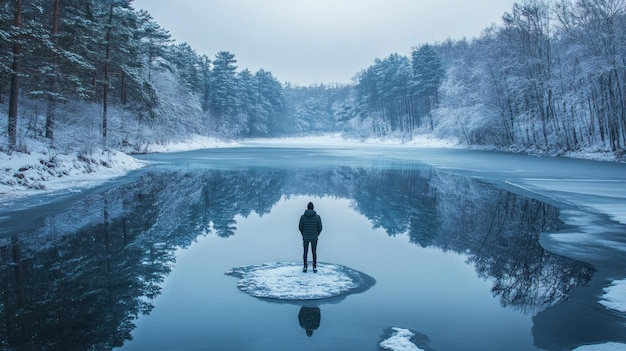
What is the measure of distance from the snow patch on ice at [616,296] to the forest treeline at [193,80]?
2336 cm

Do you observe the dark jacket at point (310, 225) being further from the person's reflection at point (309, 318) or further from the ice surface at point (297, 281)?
the person's reflection at point (309, 318)

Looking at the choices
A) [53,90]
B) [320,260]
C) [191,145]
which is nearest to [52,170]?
[53,90]

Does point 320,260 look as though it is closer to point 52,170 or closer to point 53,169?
point 52,170

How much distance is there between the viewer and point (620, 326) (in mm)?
6598

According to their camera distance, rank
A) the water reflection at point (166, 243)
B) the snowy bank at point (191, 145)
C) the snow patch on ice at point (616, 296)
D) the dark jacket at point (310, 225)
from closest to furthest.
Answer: the water reflection at point (166, 243) < the snow patch on ice at point (616, 296) < the dark jacket at point (310, 225) < the snowy bank at point (191, 145)

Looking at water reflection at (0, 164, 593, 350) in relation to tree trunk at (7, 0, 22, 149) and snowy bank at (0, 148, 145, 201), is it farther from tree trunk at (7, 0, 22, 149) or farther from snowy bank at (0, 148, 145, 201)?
tree trunk at (7, 0, 22, 149)

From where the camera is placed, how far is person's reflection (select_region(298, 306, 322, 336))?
256 inches

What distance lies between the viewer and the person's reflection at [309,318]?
6.49 metres

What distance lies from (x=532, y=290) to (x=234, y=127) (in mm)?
90653

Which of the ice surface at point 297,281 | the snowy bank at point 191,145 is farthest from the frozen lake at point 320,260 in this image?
the snowy bank at point 191,145

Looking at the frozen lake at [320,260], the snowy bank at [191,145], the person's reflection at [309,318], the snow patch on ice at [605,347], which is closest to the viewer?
the snow patch on ice at [605,347]

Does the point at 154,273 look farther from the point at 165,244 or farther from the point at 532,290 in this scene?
the point at 532,290

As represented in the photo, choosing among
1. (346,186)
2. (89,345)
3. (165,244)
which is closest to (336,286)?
(89,345)

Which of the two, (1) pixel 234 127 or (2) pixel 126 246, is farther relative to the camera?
(1) pixel 234 127
